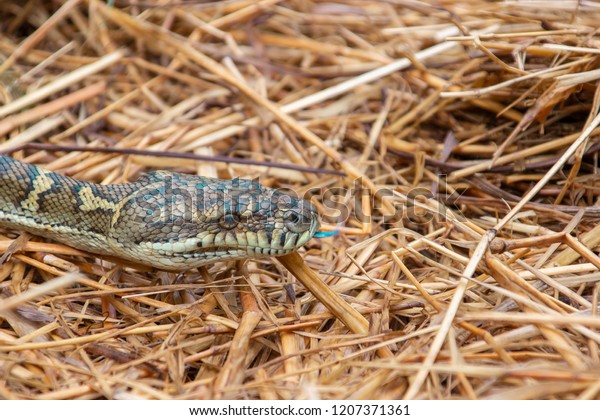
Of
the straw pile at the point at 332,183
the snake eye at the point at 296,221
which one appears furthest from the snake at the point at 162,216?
the straw pile at the point at 332,183

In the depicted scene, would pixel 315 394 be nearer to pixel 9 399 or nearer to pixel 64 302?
pixel 9 399

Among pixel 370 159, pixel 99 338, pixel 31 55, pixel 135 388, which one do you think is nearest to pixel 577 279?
pixel 370 159

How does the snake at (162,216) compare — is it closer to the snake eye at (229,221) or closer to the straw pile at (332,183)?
the snake eye at (229,221)

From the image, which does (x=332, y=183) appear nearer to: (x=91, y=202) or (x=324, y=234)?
(x=324, y=234)

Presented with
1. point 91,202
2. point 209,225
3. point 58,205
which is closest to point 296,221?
point 209,225

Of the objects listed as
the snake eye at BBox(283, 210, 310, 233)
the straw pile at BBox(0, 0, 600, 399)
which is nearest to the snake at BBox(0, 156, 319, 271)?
the snake eye at BBox(283, 210, 310, 233)

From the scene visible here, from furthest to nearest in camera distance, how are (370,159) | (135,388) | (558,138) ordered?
(370,159) → (558,138) → (135,388)
